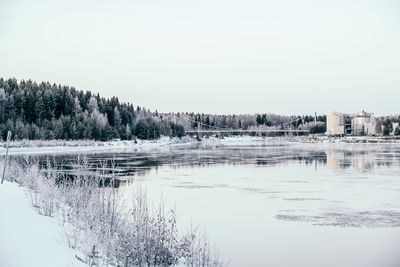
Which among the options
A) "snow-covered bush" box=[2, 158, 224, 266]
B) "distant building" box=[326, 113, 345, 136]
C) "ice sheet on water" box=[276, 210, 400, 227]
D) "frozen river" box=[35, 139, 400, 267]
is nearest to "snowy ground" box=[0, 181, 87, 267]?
"snow-covered bush" box=[2, 158, 224, 266]

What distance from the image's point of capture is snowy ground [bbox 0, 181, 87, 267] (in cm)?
852

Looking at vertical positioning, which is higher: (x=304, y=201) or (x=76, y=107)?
(x=76, y=107)

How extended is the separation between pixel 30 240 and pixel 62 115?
82484mm

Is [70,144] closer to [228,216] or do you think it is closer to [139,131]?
[139,131]

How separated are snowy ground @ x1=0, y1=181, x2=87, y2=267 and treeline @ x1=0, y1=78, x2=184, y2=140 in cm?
6574

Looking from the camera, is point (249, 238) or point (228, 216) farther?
point (228, 216)

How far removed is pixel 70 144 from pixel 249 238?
67.2 meters

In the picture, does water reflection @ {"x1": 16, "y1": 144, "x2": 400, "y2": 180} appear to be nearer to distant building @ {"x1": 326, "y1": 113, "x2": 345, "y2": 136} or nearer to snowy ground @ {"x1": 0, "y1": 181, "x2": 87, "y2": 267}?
snowy ground @ {"x1": 0, "y1": 181, "x2": 87, "y2": 267}

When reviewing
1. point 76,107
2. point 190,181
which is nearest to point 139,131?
point 76,107

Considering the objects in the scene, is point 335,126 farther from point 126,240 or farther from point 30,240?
point 30,240

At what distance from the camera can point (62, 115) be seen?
89375 mm

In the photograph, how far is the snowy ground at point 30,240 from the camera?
8.52 metres

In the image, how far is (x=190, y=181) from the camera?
2786cm

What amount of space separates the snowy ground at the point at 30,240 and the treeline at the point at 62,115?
65739 millimetres
